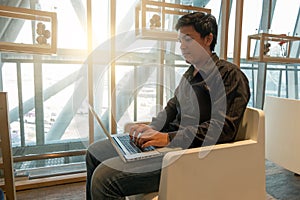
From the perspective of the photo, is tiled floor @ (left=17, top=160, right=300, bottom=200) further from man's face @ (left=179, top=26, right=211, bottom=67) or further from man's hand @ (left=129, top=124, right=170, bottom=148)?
man's face @ (left=179, top=26, right=211, bottom=67)

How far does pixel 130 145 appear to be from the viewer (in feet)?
4.10

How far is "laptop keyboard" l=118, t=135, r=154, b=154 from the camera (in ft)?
3.80

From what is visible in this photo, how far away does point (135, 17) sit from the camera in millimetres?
1957

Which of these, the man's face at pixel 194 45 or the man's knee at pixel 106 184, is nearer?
the man's knee at pixel 106 184

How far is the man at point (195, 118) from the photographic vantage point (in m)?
1.05

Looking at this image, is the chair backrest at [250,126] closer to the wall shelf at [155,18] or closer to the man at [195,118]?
the man at [195,118]

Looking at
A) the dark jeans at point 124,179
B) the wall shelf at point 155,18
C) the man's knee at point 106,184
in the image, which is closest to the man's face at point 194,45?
the wall shelf at point 155,18

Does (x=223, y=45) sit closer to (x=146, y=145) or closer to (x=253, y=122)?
(x=253, y=122)

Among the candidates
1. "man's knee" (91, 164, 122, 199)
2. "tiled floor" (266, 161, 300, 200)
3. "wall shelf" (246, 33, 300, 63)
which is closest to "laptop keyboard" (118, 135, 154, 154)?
"man's knee" (91, 164, 122, 199)

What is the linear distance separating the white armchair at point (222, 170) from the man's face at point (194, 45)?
1.28ft

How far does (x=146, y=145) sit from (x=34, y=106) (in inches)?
56.0

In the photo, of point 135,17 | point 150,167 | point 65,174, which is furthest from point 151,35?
point 65,174

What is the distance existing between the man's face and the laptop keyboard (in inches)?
22.0

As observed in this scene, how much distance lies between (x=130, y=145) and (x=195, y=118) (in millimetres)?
386
